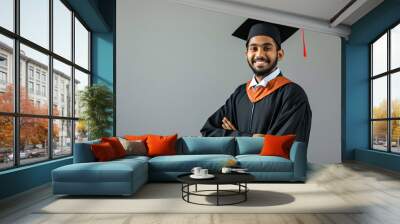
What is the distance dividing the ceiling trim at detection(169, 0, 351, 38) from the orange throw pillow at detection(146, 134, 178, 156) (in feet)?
9.75

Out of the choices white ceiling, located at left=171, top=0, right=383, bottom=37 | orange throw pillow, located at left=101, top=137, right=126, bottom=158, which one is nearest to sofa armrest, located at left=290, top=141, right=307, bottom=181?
orange throw pillow, located at left=101, top=137, right=126, bottom=158

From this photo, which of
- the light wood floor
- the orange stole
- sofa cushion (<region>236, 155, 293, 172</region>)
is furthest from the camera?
the orange stole

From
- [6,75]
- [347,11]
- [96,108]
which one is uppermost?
[347,11]

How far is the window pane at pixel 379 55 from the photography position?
819cm

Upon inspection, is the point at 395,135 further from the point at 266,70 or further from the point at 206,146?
the point at 206,146

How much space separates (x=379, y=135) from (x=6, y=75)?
23.9 feet

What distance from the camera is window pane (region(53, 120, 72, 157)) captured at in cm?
620

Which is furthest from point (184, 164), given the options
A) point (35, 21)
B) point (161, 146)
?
point (35, 21)

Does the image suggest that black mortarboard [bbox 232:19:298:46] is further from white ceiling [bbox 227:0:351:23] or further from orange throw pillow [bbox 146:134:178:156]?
orange throw pillow [bbox 146:134:178:156]

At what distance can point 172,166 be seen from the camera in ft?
18.1

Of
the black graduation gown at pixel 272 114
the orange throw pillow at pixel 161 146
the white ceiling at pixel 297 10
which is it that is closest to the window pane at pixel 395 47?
the white ceiling at pixel 297 10

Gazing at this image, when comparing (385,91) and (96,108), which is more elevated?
(385,91)

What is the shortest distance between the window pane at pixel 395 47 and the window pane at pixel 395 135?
44.8 inches

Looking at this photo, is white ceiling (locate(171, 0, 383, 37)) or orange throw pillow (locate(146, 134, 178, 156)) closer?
orange throw pillow (locate(146, 134, 178, 156))
